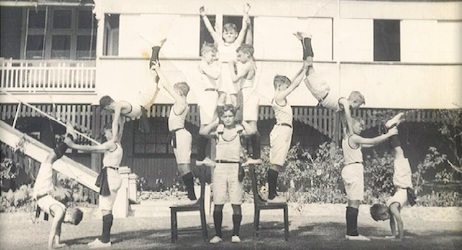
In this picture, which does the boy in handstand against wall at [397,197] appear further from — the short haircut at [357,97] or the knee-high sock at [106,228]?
the knee-high sock at [106,228]

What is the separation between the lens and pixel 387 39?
349 inches

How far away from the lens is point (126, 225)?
7.55 m

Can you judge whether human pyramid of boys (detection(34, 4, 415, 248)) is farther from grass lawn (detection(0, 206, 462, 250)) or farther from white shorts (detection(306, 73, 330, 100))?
grass lawn (detection(0, 206, 462, 250))

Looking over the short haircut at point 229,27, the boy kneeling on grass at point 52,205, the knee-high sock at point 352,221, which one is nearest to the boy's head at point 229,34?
the short haircut at point 229,27

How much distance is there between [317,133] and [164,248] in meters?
3.03

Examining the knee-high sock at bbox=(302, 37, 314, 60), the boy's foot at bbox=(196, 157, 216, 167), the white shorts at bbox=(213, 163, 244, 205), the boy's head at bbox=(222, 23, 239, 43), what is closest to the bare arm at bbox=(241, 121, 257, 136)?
the white shorts at bbox=(213, 163, 244, 205)

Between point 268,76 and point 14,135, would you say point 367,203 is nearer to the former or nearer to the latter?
point 268,76

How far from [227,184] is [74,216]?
2083mm

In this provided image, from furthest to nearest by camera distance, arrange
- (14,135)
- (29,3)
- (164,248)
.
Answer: (29,3) < (14,135) < (164,248)

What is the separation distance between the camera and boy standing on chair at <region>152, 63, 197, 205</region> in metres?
7.55

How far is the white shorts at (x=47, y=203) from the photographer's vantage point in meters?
7.07

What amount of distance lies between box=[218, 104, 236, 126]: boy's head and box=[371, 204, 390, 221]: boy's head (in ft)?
7.62

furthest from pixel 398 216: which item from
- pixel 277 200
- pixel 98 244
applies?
pixel 98 244

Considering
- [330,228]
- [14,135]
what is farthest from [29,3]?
[330,228]
